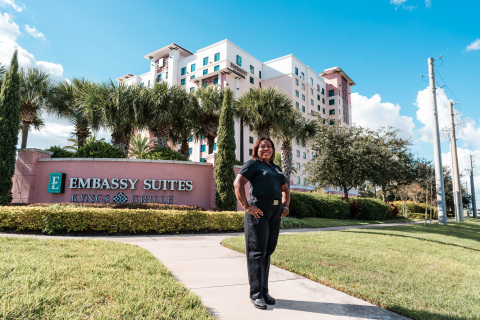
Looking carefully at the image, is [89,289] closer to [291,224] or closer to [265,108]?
[291,224]

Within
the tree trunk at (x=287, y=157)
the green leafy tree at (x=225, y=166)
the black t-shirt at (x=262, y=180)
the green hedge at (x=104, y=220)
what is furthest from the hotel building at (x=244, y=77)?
the black t-shirt at (x=262, y=180)

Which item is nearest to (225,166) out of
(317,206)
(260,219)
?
(317,206)

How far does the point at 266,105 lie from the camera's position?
18.1 metres

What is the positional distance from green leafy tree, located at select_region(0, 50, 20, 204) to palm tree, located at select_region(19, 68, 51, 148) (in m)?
4.59

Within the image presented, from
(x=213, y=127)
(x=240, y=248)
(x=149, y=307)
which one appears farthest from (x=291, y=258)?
(x=213, y=127)

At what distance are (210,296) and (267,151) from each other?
6.19 feet

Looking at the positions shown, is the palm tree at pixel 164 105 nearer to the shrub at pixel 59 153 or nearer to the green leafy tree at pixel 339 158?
the shrub at pixel 59 153

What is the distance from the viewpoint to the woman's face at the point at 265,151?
357cm

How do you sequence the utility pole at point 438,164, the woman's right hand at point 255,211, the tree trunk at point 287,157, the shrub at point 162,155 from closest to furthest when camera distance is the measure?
the woman's right hand at point 255,211 < the shrub at point 162,155 < the utility pole at point 438,164 < the tree trunk at point 287,157

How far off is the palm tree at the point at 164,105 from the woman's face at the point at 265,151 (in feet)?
49.7

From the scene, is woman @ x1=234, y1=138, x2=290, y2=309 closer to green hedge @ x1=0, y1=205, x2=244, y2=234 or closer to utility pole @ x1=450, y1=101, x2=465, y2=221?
green hedge @ x1=0, y1=205, x2=244, y2=234

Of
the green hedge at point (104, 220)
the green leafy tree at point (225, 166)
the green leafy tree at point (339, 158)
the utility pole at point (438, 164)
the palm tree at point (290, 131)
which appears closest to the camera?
the green hedge at point (104, 220)

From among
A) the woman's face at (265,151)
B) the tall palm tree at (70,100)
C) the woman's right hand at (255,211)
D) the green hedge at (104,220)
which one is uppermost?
the tall palm tree at (70,100)

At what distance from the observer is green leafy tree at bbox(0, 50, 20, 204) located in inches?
492
